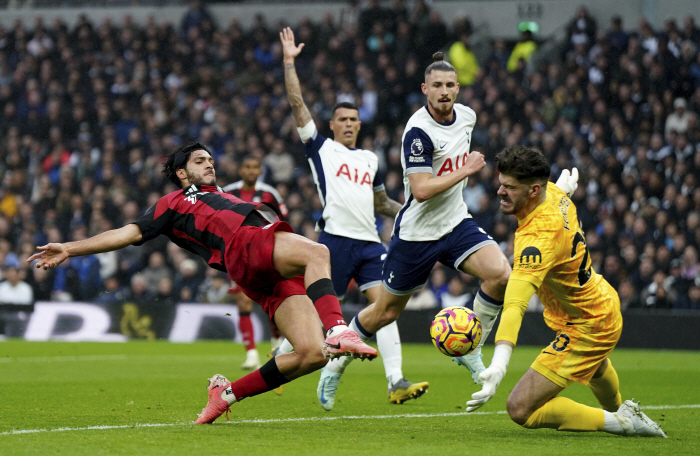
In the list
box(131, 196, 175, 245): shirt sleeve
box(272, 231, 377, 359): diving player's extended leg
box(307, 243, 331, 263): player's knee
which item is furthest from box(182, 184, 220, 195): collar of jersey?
box(307, 243, 331, 263): player's knee

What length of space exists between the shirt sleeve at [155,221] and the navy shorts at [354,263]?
263cm

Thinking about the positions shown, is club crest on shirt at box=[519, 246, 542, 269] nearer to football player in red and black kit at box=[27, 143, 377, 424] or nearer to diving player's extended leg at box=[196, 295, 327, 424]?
football player in red and black kit at box=[27, 143, 377, 424]

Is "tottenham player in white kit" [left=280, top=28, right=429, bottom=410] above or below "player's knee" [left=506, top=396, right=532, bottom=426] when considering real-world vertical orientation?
above

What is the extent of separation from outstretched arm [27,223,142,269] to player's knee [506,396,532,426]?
2692mm

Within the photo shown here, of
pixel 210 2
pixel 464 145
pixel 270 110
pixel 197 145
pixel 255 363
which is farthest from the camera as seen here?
pixel 210 2

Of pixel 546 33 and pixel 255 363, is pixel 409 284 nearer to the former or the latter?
pixel 255 363

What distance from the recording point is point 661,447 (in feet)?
18.2

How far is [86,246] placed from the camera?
19.9 ft

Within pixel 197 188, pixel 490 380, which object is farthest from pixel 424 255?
pixel 490 380

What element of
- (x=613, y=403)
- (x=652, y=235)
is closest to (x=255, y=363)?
(x=613, y=403)

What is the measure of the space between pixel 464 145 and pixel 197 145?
2.12m

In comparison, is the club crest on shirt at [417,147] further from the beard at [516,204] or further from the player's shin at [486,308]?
the beard at [516,204]

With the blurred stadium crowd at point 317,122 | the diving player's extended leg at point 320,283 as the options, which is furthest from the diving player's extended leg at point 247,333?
the diving player's extended leg at point 320,283

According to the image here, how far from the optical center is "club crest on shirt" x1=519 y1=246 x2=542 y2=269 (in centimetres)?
553
